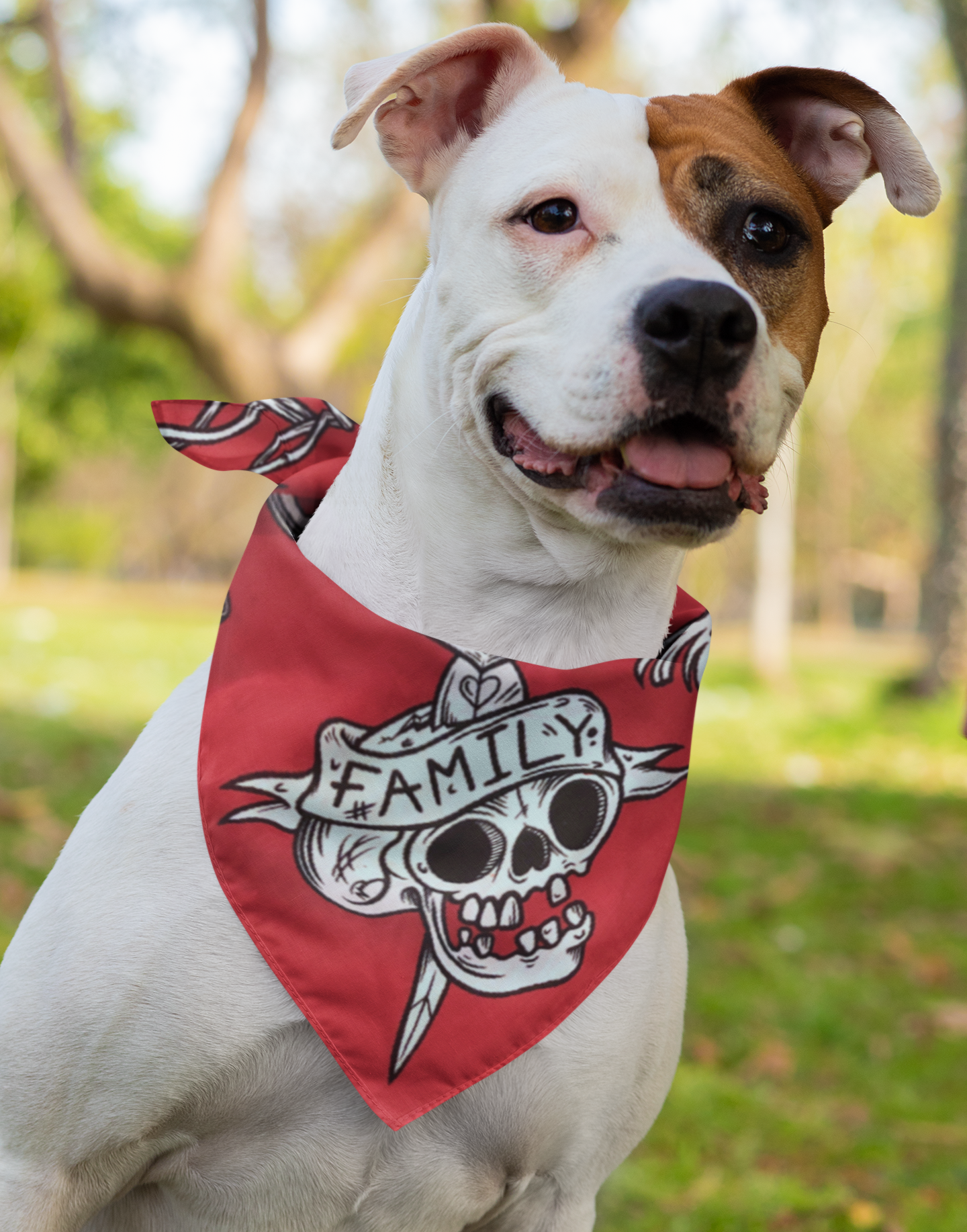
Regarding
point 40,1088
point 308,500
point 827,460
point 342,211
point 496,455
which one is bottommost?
point 827,460

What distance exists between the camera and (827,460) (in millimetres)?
29516

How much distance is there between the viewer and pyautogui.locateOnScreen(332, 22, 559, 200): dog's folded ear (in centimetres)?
215

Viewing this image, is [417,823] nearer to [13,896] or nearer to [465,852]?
[465,852]

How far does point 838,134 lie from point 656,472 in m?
1.04

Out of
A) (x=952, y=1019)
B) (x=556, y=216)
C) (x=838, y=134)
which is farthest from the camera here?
(x=952, y=1019)

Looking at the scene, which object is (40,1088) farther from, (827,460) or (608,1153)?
(827,460)

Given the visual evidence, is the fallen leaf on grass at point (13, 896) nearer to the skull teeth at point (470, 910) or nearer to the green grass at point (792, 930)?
the green grass at point (792, 930)

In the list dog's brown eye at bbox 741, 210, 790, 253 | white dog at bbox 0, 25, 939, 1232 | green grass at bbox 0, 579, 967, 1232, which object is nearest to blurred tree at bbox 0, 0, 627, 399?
green grass at bbox 0, 579, 967, 1232

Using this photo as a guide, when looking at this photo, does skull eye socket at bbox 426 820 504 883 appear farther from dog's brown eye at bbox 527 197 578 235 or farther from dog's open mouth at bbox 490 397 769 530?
dog's brown eye at bbox 527 197 578 235

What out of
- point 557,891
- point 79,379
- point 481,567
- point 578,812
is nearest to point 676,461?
point 481,567

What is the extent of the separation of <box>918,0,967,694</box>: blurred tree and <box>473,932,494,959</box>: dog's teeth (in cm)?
834

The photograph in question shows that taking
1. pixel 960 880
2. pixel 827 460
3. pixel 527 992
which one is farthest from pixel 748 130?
pixel 827 460

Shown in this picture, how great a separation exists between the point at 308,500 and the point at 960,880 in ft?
16.5

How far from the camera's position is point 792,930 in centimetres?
559
